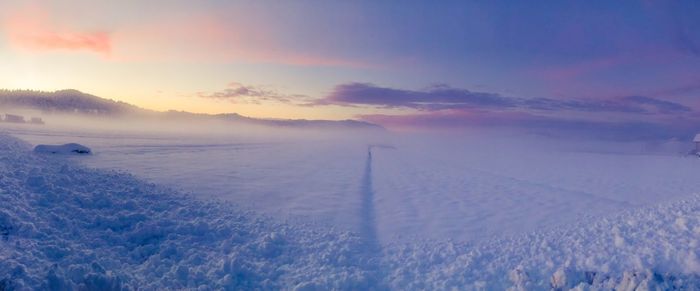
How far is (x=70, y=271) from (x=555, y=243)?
419 inches

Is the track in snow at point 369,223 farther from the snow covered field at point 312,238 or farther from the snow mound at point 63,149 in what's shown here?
the snow mound at point 63,149

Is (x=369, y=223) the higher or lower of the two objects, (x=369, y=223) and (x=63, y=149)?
the lower

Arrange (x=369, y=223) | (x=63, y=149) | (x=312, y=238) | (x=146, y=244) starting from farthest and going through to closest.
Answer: (x=63, y=149) → (x=369, y=223) → (x=312, y=238) → (x=146, y=244)

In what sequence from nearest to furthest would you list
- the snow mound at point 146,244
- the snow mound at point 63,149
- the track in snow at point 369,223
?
the snow mound at point 146,244 → the track in snow at point 369,223 → the snow mound at point 63,149

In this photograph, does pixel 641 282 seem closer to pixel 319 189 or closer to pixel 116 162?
pixel 319 189

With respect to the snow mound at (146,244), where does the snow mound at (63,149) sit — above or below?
above

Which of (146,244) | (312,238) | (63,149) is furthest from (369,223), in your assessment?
(63,149)

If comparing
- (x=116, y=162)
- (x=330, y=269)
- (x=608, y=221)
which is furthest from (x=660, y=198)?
(x=116, y=162)

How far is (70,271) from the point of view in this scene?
279 inches

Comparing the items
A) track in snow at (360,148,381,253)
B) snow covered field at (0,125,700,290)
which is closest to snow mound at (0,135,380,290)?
snow covered field at (0,125,700,290)

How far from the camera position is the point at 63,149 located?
23078mm

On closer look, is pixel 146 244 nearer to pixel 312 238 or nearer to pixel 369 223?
pixel 312 238

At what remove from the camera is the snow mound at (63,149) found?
72.3 ft

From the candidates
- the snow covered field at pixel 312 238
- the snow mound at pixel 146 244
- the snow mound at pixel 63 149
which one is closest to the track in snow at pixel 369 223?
the snow covered field at pixel 312 238
